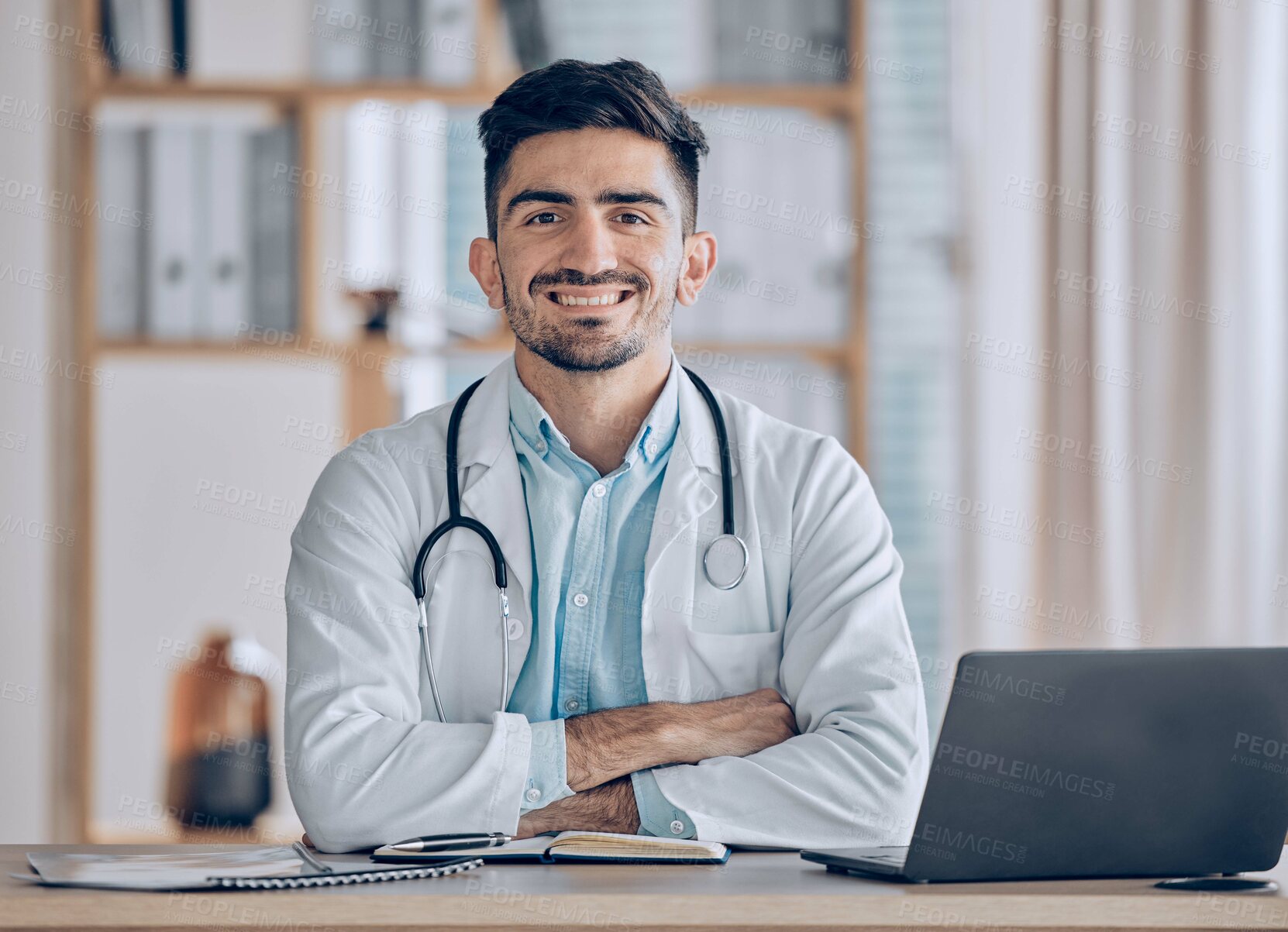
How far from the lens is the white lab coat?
1404 mm

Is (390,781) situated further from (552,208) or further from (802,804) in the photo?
(552,208)

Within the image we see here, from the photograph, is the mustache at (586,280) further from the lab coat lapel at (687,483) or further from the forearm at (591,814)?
the forearm at (591,814)

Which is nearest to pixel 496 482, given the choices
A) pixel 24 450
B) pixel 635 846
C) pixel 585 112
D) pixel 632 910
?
pixel 585 112

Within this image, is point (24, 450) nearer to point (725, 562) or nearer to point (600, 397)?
point (600, 397)

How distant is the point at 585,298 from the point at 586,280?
0.08 ft

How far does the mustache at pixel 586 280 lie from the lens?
68.1 inches

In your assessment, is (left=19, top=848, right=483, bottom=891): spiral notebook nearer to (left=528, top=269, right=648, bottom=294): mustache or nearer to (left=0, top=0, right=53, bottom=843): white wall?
(left=528, top=269, right=648, bottom=294): mustache

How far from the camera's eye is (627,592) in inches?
67.4

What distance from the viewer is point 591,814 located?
1.46 m

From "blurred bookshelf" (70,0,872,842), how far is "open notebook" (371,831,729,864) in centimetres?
162

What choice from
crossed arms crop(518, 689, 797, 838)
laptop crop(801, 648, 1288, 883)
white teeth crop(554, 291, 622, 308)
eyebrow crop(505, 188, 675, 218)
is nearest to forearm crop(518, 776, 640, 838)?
crossed arms crop(518, 689, 797, 838)

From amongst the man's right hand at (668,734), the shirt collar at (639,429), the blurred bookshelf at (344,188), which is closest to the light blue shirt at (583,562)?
the shirt collar at (639,429)

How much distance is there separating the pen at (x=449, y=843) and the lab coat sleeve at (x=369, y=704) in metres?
0.13

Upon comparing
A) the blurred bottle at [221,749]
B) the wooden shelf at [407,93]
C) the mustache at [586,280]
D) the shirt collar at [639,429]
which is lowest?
the blurred bottle at [221,749]
